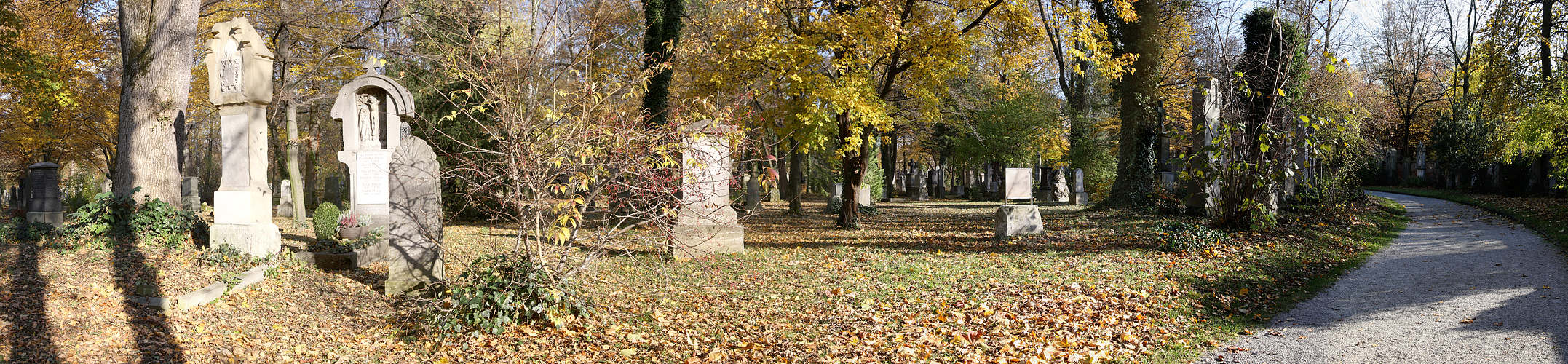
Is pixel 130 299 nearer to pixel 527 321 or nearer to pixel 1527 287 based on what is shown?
pixel 527 321

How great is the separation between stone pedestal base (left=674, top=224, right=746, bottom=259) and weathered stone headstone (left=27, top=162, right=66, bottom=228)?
1067 cm

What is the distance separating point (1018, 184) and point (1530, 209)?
1085 centimetres

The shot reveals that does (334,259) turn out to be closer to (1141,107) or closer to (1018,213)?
(1018,213)

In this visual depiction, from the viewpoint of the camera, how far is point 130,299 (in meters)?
6.01

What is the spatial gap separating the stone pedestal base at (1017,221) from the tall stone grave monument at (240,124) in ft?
32.5

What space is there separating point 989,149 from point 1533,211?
15.1 metres

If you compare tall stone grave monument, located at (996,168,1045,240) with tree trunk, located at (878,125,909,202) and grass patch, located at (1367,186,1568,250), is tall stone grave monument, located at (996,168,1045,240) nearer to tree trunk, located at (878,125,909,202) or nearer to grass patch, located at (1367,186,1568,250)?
grass patch, located at (1367,186,1568,250)

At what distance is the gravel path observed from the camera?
5.29 metres

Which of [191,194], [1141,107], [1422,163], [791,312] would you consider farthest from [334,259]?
[1422,163]

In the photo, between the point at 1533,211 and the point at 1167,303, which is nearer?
the point at 1167,303

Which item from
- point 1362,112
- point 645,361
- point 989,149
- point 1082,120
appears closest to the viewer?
point 645,361

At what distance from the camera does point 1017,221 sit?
11.9 metres

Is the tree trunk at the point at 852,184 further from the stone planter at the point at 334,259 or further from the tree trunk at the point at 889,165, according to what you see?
the tree trunk at the point at 889,165

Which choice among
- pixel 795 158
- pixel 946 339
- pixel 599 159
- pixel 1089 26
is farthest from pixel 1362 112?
pixel 599 159
